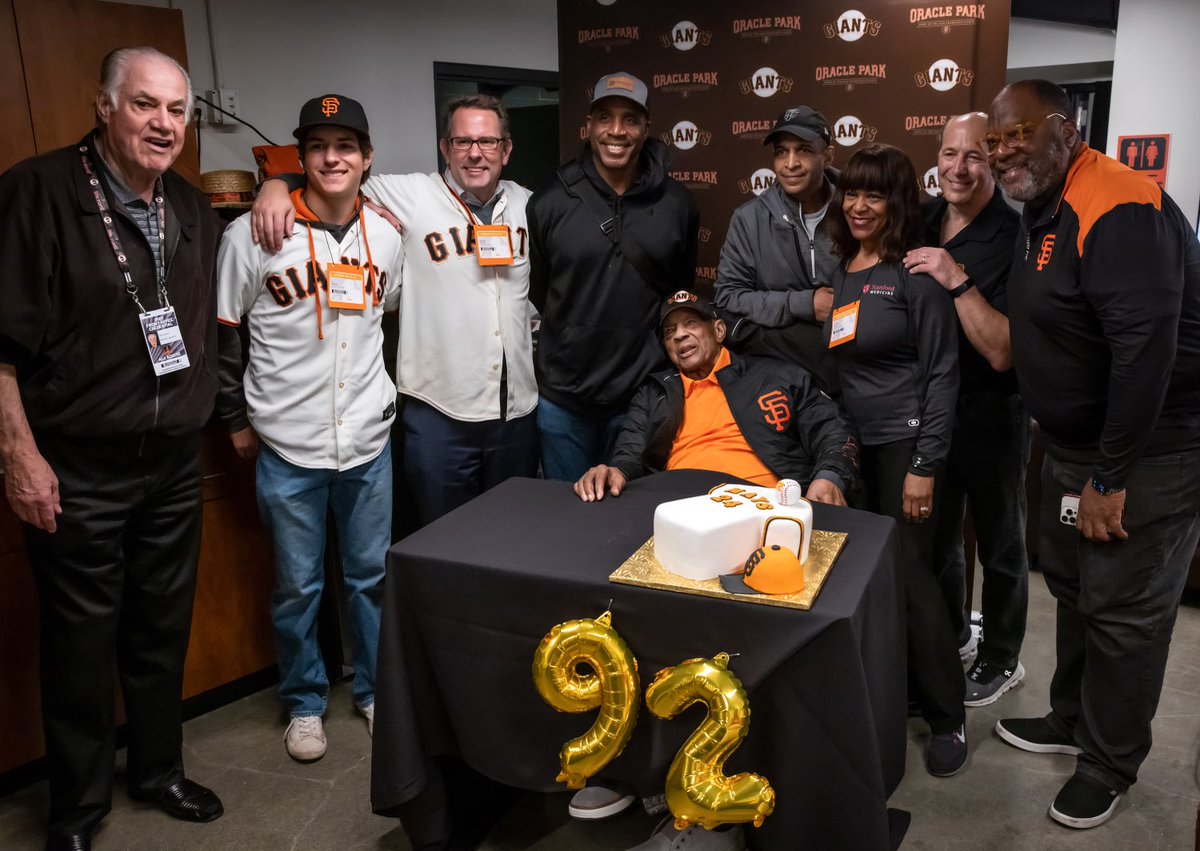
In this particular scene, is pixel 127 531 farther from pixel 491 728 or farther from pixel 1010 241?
pixel 1010 241

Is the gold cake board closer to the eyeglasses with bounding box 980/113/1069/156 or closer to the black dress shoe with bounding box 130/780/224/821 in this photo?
the eyeglasses with bounding box 980/113/1069/156

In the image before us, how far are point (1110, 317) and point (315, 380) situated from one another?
5.92 feet

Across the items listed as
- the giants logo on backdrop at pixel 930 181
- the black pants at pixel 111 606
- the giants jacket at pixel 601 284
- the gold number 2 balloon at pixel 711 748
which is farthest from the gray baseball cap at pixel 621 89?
the gold number 2 balloon at pixel 711 748

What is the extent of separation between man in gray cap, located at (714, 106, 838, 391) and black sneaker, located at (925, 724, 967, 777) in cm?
96

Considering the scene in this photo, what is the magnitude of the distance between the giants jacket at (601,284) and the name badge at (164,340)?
3.43 ft

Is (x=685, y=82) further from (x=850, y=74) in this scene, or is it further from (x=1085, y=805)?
(x=1085, y=805)

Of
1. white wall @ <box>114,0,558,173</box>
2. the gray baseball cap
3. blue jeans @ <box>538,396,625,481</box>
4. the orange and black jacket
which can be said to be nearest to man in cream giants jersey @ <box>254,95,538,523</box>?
blue jeans @ <box>538,396,625,481</box>

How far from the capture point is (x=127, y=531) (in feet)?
6.91

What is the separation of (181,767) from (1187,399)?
2466mm

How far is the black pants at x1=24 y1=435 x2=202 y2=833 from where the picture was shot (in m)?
1.98

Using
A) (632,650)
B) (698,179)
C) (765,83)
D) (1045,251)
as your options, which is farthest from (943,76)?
(632,650)

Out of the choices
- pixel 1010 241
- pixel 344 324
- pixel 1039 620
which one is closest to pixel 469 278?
pixel 344 324

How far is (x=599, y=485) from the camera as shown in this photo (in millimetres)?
2121

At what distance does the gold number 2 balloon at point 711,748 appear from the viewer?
4.93 ft
